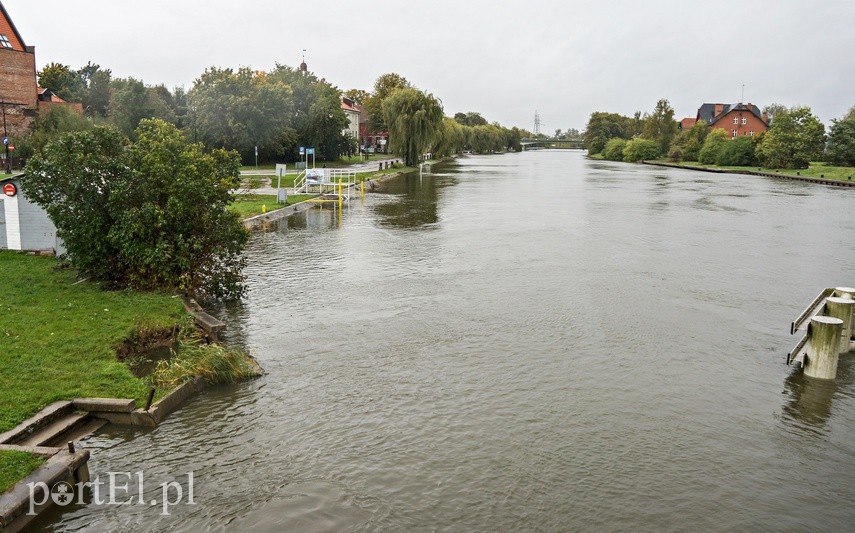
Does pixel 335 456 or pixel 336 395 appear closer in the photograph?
pixel 335 456

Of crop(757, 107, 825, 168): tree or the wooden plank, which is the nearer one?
the wooden plank

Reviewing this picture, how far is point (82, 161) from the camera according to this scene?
15430 mm

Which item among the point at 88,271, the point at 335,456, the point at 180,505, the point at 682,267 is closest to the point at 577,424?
the point at 335,456

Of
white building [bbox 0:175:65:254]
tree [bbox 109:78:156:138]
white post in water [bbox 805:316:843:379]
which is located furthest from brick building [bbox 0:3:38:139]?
white post in water [bbox 805:316:843:379]

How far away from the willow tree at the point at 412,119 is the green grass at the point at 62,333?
192 feet

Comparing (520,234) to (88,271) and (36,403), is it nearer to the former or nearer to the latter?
(88,271)

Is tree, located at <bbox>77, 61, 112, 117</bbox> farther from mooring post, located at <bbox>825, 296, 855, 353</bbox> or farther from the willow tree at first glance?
mooring post, located at <bbox>825, 296, 855, 353</bbox>

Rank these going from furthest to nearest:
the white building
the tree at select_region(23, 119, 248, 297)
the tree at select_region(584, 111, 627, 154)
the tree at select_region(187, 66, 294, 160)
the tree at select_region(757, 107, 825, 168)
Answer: the tree at select_region(584, 111, 627, 154) → the tree at select_region(757, 107, 825, 168) → the tree at select_region(187, 66, 294, 160) → the white building → the tree at select_region(23, 119, 248, 297)

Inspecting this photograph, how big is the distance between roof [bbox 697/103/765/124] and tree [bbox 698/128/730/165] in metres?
31.3

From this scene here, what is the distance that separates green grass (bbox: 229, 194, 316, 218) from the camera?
32.6m

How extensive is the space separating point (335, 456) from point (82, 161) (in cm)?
995

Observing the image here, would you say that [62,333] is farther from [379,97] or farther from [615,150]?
[615,150]

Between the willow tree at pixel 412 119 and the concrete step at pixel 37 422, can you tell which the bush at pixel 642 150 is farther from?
the concrete step at pixel 37 422

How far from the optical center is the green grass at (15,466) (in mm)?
7598
